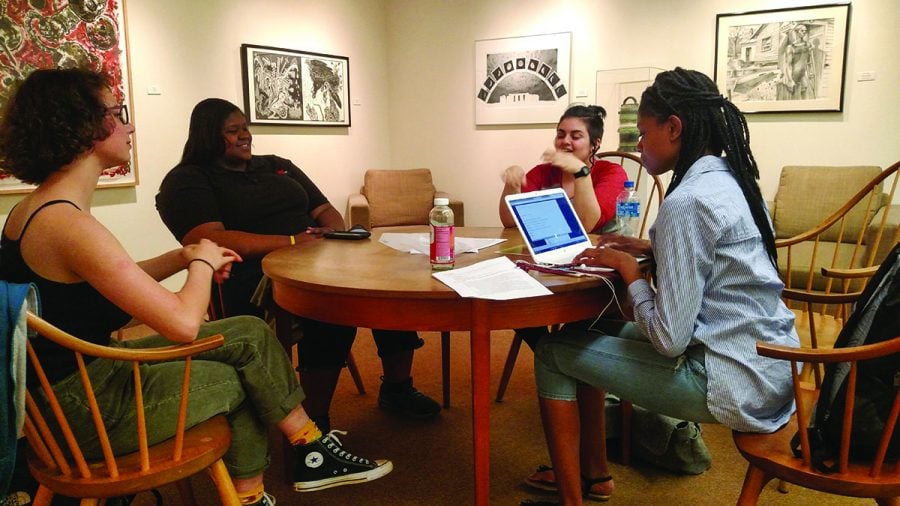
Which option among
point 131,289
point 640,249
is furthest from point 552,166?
point 131,289

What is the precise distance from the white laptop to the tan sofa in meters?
2.15

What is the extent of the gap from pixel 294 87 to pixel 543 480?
377cm

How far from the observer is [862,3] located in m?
4.20

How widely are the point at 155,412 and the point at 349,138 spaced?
Answer: 4329 millimetres

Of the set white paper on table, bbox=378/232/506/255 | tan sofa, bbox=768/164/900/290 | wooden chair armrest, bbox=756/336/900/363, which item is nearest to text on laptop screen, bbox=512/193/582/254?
white paper on table, bbox=378/232/506/255

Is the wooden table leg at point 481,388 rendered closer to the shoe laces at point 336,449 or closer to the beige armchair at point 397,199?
the shoe laces at point 336,449

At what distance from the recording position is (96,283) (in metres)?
1.25

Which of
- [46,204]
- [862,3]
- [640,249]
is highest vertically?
[862,3]

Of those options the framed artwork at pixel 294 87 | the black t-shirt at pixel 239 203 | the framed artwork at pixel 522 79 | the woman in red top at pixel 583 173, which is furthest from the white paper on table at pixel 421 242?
the framed artwork at pixel 522 79

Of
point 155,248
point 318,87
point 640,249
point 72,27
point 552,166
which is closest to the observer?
point 640,249

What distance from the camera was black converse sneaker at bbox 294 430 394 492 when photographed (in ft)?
5.56

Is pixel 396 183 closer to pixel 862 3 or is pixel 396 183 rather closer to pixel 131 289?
pixel 862 3

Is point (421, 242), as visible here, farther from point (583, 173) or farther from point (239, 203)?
point (239, 203)

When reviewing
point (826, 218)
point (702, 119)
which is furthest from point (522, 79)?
point (702, 119)
